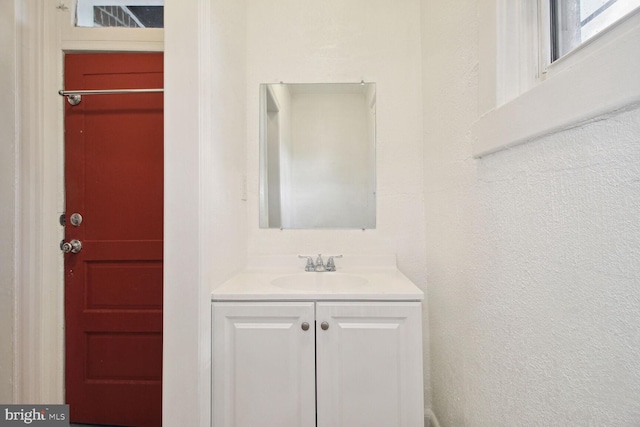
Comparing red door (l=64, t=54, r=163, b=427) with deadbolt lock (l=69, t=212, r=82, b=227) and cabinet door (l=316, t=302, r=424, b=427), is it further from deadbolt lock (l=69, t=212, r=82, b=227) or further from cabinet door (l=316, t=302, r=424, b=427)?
cabinet door (l=316, t=302, r=424, b=427)

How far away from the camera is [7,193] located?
3.92ft

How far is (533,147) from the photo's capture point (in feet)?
2.11

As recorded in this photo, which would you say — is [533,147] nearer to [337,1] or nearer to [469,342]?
[469,342]

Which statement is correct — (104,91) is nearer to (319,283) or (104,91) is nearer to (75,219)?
(75,219)

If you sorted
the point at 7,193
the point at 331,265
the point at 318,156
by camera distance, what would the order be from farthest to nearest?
the point at 318,156
the point at 331,265
the point at 7,193

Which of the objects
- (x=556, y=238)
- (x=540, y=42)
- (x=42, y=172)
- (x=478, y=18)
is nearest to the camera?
(x=556, y=238)

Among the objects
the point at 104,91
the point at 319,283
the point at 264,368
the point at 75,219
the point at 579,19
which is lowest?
the point at 264,368

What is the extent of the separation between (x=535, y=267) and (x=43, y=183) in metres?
2.05

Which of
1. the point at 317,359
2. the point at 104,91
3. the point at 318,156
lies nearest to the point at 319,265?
the point at 317,359

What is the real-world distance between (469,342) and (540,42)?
996 mm

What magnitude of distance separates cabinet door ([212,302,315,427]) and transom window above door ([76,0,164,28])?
163cm

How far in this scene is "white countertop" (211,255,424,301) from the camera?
1.02 metres

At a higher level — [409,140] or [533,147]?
[409,140]

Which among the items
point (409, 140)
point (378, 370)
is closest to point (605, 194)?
point (378, 370)
